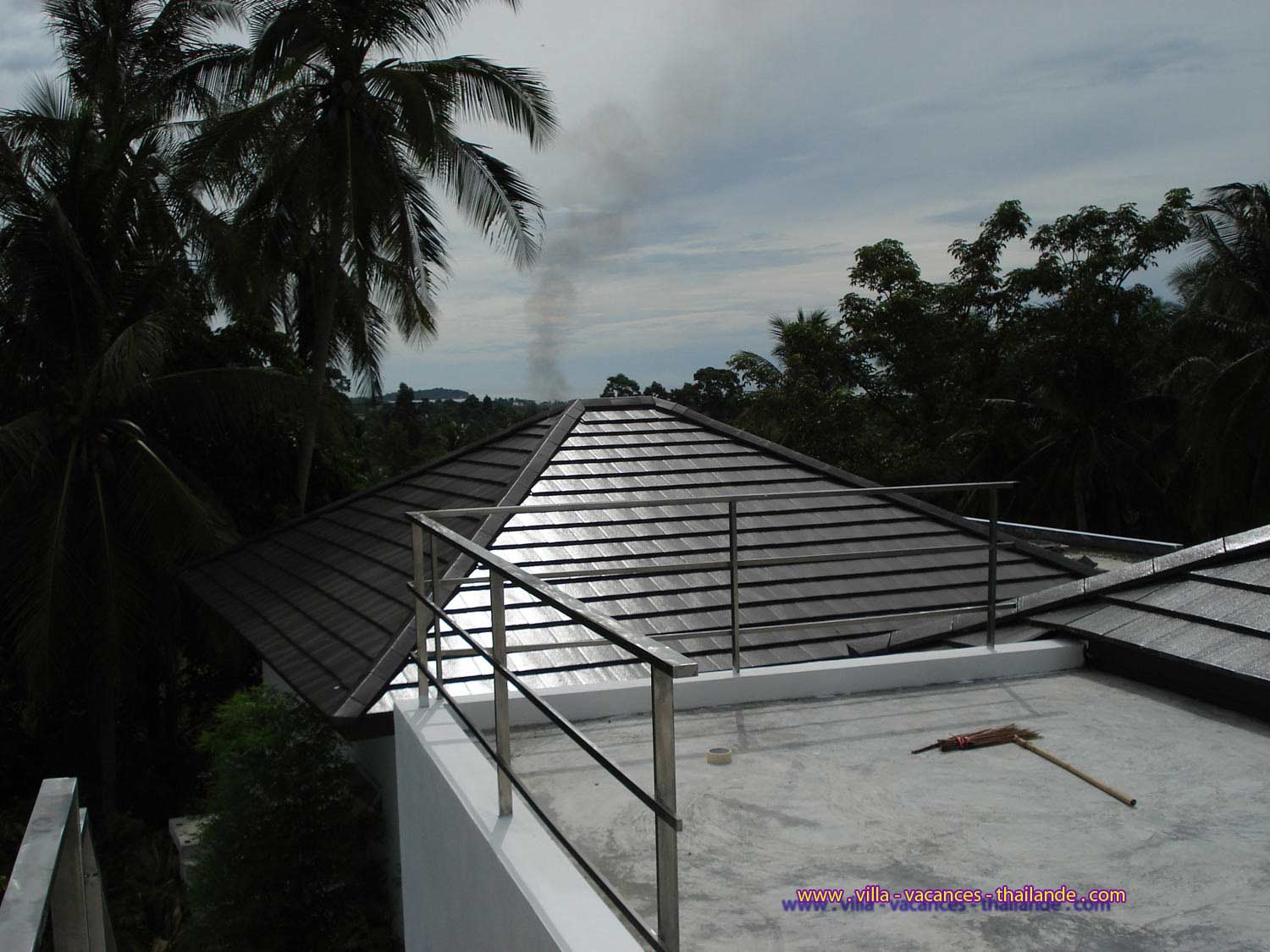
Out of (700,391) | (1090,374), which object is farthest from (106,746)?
(700,391)

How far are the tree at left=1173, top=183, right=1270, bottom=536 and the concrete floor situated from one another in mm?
18744

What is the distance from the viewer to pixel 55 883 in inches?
95.7

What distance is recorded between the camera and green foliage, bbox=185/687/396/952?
7762 millimetres

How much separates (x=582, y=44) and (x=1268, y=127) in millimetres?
10397

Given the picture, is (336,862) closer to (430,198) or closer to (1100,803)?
(1100,803)

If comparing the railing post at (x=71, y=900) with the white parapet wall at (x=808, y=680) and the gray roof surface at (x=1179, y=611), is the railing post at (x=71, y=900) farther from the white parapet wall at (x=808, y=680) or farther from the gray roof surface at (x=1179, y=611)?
the gray roof surface at (x=1179, y=611)

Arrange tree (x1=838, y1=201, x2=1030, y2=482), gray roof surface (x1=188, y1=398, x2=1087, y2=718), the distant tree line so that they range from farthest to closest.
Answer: tree (x1=838, y1=201, x2=1030, y2=482) < the distant tree line < gray roof surface (x1=188, y1=398, x2=1087, y2=718)

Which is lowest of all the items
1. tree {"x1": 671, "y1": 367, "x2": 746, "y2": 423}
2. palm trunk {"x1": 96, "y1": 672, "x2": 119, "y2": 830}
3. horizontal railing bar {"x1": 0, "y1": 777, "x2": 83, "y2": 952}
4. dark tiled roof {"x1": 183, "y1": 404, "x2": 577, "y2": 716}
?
palm trunk {"x1": 96, "y1": 672, "x2": 119, "y2": 830}

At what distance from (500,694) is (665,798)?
1.37 m

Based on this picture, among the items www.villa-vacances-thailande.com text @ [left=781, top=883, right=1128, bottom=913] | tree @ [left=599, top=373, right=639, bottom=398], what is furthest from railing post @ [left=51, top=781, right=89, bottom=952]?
tree @ [left=599, top=373, right=639, bottom=398]

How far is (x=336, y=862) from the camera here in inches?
307

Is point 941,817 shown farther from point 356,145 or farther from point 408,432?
point 408,432

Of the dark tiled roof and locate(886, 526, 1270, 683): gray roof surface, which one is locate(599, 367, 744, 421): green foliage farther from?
locate(886, 526, 1270, 683): gray roof surface

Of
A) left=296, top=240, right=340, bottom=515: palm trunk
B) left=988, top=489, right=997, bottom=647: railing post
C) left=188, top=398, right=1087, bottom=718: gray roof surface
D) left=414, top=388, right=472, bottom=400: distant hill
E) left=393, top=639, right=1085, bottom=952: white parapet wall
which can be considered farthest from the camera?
left=414, top=388, right=472, bottom=400: distant hill
